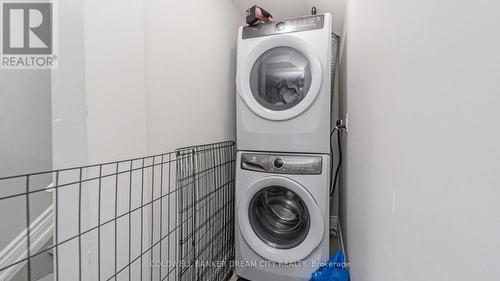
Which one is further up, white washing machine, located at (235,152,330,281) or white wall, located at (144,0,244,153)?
white wall, located at (144,0,244,153)

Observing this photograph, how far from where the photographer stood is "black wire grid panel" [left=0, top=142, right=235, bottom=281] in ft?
2.60

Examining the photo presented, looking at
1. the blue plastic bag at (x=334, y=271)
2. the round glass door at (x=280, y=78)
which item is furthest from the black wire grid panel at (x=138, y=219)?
the blue plastic bag at (x=334, y=271)

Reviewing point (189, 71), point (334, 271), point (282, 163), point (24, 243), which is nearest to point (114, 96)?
point (189, 71)

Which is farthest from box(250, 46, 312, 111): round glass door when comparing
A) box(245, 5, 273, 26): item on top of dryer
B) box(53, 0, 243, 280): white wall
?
box(53, 0, 243, 280): white wall

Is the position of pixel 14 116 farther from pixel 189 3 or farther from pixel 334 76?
pixel 334 76

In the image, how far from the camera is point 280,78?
148cm

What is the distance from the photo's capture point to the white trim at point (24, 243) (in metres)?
0.97

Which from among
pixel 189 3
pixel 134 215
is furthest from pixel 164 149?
pixel 189 3

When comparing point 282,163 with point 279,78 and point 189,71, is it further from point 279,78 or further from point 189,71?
point 189,71

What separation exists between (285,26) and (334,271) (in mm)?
1395

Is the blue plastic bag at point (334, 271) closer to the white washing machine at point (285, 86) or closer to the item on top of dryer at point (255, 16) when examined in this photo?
the white washing machine at point (285, 86)

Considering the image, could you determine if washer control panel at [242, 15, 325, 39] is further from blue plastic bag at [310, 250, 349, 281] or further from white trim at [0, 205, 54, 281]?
white trim at [0, 205, 54, 281]

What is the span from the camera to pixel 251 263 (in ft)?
4.67

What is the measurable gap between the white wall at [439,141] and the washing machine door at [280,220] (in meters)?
0.71
